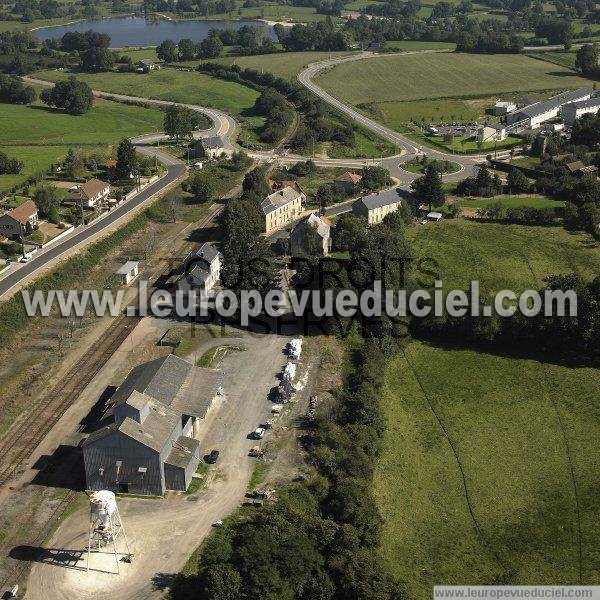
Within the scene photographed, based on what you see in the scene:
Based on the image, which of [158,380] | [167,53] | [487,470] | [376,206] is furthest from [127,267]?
[167,53]

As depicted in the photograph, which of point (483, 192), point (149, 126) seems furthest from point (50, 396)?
point (149, 126)

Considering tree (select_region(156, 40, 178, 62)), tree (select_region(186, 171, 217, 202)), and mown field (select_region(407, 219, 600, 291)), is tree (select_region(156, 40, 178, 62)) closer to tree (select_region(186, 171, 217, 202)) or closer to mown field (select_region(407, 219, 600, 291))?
tree (select_region(186, 171, 217, 202))

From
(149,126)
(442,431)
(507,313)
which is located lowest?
(442,431)

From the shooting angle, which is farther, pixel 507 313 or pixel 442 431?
pixel 507 313

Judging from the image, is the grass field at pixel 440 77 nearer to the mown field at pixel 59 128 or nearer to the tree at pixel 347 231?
the mown field at pixel 59 128

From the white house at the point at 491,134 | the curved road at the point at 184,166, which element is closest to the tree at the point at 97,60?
the curved road at the point at 184,166

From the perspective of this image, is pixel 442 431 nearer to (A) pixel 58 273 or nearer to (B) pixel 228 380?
(B) pixel 228 380

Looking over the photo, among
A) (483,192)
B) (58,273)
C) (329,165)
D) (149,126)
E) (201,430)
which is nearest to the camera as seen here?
(201,430)
